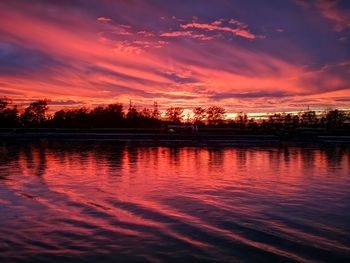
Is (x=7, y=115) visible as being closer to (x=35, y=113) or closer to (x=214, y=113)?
(x=35, y=113)

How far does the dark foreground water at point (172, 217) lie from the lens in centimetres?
541

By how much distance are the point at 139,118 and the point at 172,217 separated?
5344 centimetres

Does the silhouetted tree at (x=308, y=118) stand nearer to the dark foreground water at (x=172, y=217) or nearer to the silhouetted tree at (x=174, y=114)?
the silhouetted tree at (x=174, y=114)

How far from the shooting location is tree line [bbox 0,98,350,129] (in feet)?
181

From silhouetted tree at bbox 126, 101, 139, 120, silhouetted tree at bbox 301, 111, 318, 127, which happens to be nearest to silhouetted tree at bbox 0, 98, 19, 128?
silhouetted tree at bbox 126, 101, 139, 120

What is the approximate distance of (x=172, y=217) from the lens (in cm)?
728

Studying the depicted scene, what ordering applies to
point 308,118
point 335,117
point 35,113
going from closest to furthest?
point 335,117, point 308,118, point 35,113

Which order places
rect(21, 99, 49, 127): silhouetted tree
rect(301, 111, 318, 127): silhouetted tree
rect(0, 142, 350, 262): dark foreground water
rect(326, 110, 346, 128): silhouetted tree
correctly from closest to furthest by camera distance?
rect(0, 142, 350, 262): dark foreground water, rect(326, 110, 346, 128): silhouetted tree, rect(301, 111, 318, 127): silhouetted tree, rect(21, 99, 49, 127): silhouetted tree

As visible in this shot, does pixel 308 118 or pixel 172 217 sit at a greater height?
pixel 308 118

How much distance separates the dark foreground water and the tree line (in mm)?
42324

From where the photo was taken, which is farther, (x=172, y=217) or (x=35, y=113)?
(x=35, y=113)

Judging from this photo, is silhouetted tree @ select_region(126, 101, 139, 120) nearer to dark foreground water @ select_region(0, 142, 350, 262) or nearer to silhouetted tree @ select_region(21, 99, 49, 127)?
silhouetted tree @ select_region(21, 99, 49, 127)

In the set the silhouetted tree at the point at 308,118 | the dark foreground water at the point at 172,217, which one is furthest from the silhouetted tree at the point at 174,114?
the dark foreground water at the point at 172,217

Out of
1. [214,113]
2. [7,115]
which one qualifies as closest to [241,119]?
[214,113]
